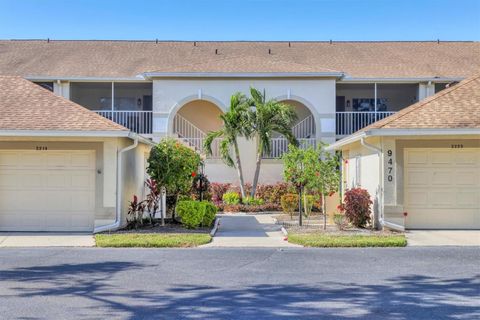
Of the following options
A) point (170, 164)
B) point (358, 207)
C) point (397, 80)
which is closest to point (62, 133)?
point (170, 164)

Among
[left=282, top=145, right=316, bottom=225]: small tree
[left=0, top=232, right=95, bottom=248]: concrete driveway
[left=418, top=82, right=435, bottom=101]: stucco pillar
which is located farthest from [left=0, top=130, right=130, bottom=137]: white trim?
[left=418, top=82, right=435, bottom=101]: stucco pillar

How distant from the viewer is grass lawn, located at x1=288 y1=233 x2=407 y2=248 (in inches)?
484

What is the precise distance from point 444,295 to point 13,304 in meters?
5.55

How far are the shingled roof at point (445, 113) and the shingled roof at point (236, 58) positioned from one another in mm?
9348

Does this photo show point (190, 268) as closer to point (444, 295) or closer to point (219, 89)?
point (444, 295)

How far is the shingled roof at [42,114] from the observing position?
14.6m

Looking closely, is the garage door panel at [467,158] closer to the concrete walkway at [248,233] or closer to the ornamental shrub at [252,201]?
the concrete walkway at [248,233]

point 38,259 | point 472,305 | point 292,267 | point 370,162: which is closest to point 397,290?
point 472,305

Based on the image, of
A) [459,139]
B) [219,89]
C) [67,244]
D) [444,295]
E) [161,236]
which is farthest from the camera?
[219,89]

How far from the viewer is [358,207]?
603 inches

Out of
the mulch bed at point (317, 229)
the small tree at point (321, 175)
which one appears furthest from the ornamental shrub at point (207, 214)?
the small tree at point (321, 175)

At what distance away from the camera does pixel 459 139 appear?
49.3 feet

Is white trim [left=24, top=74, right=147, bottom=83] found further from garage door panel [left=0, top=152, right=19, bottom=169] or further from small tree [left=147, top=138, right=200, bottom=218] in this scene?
garage door panel [left=0, top=152, right=19, bottom=169]

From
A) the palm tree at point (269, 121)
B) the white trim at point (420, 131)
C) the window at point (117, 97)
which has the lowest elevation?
the white trim at point (420, 131)
